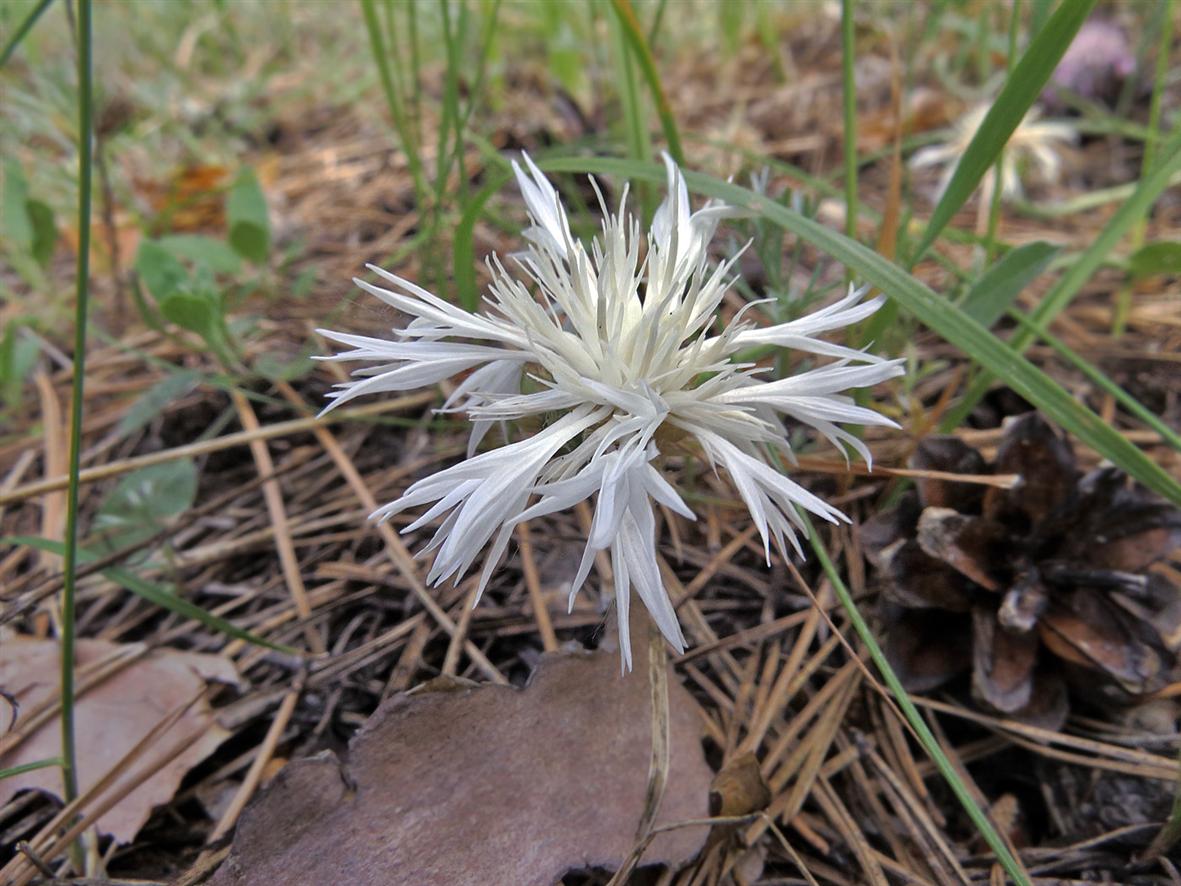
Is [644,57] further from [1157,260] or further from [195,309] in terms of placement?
[1157,260]

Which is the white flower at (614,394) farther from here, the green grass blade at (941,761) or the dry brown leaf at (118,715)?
the dry brown leaf at (118,715)

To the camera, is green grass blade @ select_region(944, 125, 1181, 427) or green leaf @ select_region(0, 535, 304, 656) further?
green grass blade @ select_region(944, 125, 1181, 427)

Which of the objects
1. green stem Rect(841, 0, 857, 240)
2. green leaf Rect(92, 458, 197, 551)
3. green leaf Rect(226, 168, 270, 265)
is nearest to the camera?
green stem Rect(841, 0, 857, 240)

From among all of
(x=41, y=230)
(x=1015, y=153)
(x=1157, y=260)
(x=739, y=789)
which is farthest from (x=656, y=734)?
(x=1015, y=153)

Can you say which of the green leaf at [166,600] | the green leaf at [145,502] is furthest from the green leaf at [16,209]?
the green leaf at [166,600]

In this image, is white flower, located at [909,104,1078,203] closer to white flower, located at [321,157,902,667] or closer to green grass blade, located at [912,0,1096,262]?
green grass blade, located at [912,0,1096,262]

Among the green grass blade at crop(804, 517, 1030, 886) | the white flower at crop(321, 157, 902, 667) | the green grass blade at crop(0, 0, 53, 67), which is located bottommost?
the green grass blade at crop(804, 517, 1030, 886)

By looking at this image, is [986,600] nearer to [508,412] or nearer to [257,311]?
[508,412]

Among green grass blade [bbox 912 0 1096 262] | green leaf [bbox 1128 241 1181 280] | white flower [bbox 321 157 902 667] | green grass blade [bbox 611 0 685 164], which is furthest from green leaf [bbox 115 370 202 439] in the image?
green leaf [bbox 1128 241 1181 280]
